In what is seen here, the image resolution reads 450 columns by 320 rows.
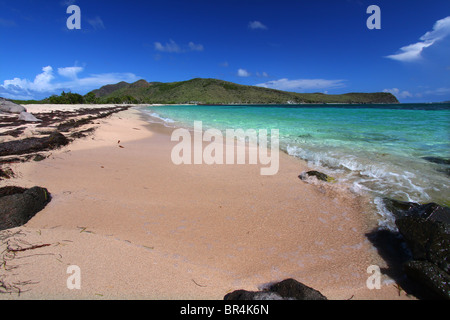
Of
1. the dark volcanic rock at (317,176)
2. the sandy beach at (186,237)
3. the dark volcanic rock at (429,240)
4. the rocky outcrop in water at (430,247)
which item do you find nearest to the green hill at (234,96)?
the dark volcanic rock at (317,176)

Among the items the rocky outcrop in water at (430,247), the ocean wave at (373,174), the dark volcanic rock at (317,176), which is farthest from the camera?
the dark volcanic rock at (317,176)

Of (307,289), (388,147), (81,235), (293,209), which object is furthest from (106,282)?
(388,147)

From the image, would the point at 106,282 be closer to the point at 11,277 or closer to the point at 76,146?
the point at 11,277

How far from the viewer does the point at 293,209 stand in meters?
3.24

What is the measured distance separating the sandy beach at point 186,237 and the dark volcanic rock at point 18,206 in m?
0.11

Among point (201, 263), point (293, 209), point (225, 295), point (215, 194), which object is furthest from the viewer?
point (215, 194)

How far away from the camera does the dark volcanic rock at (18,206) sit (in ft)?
7.56

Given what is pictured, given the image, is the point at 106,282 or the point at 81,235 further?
the point at 81,235

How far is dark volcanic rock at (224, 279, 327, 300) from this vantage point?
153 cm

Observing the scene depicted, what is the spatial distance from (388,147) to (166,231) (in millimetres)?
8497

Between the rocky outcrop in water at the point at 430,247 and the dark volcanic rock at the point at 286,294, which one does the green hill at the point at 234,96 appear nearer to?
the rocky outcrop in water at the point at 430,247

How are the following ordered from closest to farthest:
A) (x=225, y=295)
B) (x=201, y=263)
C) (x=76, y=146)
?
(x=225, y=295), (x=201, y=263), (x=76, y=146)

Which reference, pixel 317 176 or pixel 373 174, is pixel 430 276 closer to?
pixel 317 176
